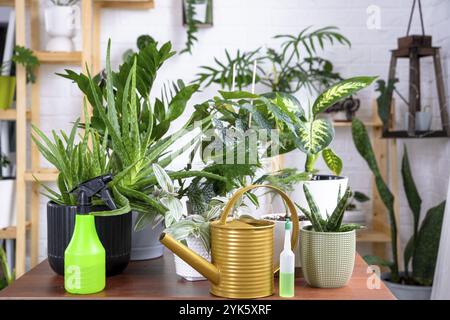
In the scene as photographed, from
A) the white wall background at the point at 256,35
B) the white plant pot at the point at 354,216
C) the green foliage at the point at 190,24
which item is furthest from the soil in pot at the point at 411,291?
the green foliage at the point at 190,24

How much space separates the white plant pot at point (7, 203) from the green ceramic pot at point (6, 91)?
381 mm

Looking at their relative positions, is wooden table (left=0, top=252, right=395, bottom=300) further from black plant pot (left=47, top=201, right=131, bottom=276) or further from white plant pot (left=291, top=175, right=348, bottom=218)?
white plant pot (left=291, top=175, right=348, bottom=218)

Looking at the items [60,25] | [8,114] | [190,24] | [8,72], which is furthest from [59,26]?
[190,24]

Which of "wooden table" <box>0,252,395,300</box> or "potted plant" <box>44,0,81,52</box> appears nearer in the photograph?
"wooden table" <box>0,252,395,300</box>

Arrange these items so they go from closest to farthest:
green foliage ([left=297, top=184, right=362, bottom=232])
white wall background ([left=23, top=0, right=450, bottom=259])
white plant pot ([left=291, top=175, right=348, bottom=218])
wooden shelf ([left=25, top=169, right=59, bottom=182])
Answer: green foliage ([left=297, top=184, right=362, bottom=232]) → white plant pot ([left=291, top=175, right=348, bottom=218]) → wooden shelf ([left=25, top=169, right=59, bottom=182]) → white wall background ([left=23, top=0, right=450, bottom=259])

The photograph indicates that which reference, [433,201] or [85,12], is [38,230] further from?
[433,201]

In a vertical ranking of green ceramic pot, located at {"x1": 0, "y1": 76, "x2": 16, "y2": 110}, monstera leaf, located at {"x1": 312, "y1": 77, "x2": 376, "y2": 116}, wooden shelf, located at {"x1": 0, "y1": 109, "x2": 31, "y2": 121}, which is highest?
green ceramic pot, located at {"x1": 0, "y1": 76, "x2": 16, "y2": 110}

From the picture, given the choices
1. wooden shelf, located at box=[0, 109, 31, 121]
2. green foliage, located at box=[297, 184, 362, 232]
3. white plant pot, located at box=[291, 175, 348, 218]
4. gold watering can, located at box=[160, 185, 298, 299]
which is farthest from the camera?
wooden shelf, located at box=[0, 109, 31, 121]

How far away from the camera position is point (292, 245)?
107 cm

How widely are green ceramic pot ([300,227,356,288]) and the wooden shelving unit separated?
201 cm

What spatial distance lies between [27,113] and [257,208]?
2.10m

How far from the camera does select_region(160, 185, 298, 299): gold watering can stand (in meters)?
0.97

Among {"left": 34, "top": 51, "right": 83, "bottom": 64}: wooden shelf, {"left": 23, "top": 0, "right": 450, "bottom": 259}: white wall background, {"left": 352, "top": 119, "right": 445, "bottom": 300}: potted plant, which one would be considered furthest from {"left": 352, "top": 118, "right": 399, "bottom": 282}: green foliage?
{"left": 34, "top": 51, "right": 83, "bottom": 64}: wooden shelf

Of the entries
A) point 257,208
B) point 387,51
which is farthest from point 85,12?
point 257,208
